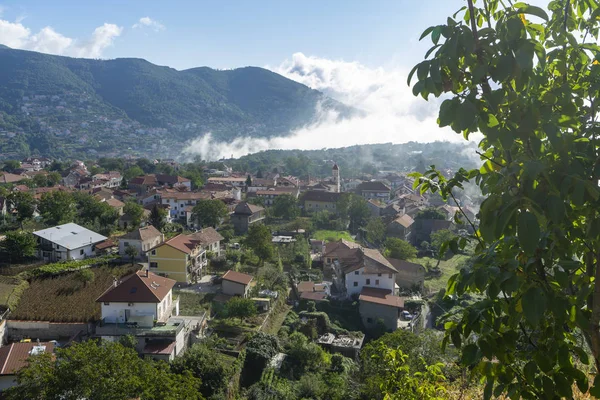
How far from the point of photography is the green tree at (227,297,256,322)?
17.7m

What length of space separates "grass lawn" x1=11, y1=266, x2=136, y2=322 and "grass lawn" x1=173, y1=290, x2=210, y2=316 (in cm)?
317

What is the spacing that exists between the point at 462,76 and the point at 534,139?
1.55 feet

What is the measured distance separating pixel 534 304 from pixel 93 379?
32.6 feet

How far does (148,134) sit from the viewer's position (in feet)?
495

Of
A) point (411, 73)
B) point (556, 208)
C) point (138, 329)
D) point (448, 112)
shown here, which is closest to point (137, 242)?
point (138, 329)

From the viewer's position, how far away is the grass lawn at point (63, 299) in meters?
16.5

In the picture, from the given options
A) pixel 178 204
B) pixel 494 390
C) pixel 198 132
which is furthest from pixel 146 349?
pixel 198 132

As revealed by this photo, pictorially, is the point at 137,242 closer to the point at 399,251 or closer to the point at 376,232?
the point at 399,251

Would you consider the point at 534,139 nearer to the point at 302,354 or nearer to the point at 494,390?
the point at 494,390

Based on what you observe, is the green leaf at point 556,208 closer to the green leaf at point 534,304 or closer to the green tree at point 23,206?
the green leaf at point 534,304

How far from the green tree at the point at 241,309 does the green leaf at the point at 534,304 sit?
17.0 metres

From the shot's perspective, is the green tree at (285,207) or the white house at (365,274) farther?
the green tree at (285,207)

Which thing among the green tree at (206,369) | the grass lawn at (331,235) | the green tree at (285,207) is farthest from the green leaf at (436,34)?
the green tree at (285,207)

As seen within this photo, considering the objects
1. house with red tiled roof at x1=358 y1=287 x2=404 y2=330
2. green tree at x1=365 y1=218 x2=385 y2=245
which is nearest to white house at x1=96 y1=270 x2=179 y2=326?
house with red tiled roof at x1=358 y1=287 x2=404 y2=330
